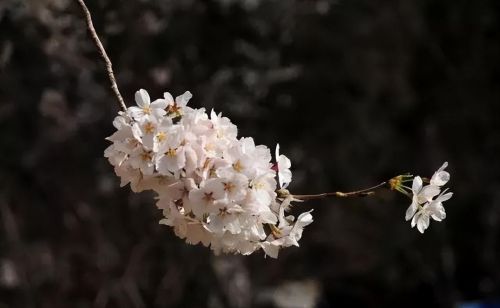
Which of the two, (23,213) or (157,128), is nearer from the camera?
(157,128)

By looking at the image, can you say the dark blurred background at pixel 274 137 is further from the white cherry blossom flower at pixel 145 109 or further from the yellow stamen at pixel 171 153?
the yellow stamen at pixel 171 153

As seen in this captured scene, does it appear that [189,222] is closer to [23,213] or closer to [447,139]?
[23,213]

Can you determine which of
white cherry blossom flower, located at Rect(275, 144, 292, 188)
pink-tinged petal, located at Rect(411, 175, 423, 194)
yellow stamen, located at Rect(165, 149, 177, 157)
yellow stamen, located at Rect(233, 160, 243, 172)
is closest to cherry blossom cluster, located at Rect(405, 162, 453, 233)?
pink-tinged petal, located at Rect(411, 175, 423, 194)

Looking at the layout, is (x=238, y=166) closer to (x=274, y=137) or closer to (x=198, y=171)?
(x=198, y=171)

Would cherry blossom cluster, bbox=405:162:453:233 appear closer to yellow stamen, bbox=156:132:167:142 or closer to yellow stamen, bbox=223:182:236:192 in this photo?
yellow stamen, bbox=223:182:236:192

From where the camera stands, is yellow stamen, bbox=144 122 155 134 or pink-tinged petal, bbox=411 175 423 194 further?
pink-tinged petal, bbox=411 175 423 194

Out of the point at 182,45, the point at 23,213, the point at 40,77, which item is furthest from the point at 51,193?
the point at 182,45
